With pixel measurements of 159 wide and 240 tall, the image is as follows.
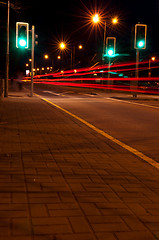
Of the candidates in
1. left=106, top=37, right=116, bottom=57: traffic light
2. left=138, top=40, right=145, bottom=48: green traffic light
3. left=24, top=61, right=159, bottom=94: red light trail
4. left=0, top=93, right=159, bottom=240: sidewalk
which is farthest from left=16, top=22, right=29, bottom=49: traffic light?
left=0, top=93, right=159, bottom=240: sidewalk

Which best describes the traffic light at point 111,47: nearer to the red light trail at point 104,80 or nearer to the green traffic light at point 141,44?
the red light trail at point 104,80

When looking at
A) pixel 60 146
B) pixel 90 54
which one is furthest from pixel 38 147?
pixel 90 54

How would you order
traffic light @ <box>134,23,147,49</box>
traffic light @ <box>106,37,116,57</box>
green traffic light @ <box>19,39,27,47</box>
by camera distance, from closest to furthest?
green traffic light @ <box>19,39,27,47</box> → traffic light @ <box>134,23,147,49</box> → traffic light @ <box>106,37,116,57</box>

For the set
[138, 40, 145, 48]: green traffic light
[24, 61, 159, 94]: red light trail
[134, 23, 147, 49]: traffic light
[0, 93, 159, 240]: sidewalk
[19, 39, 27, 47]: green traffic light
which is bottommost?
[0, 93, 159, 240]: sidewalk

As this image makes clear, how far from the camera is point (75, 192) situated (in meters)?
4.98

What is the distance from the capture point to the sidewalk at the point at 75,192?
379 cm

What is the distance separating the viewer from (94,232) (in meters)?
3.74

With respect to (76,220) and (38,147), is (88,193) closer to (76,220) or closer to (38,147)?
(76,220)

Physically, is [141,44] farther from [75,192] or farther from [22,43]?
[75,192]

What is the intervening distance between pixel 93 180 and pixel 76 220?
158cm

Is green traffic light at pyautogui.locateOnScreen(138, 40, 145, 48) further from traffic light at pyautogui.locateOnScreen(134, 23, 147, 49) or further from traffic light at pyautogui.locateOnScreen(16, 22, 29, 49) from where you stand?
traffic light at pyautogui.locateOnScreen(16, 22, 29, 49)

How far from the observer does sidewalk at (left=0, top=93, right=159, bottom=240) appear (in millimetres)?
3793

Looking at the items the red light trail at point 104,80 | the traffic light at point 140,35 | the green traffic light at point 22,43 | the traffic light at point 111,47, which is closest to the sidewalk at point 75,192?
the green traffic light at point 22,43

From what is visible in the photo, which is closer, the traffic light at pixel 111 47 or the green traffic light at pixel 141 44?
the green traffic light at pixel 141 44
